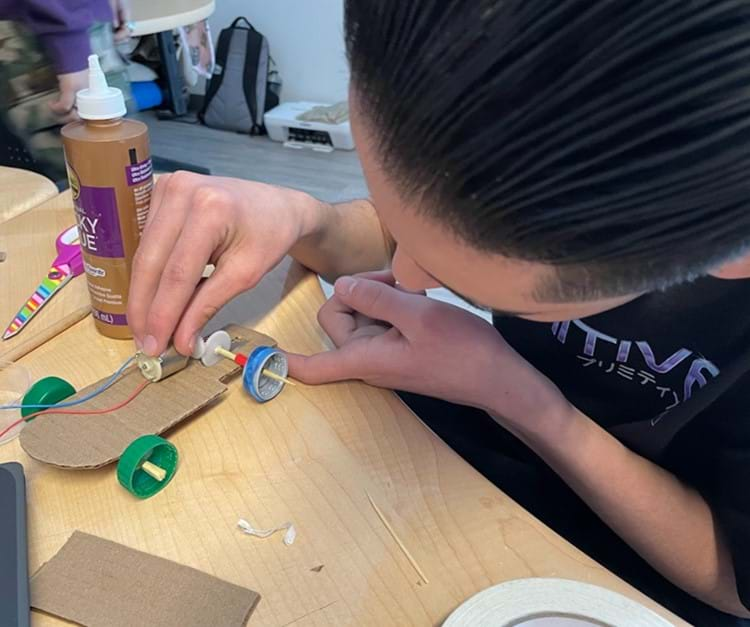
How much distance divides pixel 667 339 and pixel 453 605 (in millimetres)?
362

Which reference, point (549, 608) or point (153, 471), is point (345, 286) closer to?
point (153, 471)

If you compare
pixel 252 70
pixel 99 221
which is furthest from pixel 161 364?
pixel 252 70

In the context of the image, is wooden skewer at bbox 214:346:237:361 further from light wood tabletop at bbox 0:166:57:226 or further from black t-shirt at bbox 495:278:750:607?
light wood tabletop at bbox 0:166:57:226

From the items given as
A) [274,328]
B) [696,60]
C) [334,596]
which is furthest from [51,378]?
[696,60]

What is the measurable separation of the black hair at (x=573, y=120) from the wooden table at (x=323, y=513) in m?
0.24

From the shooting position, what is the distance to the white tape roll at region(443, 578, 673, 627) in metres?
0.43

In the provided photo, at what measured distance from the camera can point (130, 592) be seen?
1.56 ft

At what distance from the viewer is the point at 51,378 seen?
0.62 m

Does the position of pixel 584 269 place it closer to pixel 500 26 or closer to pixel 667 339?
pixel 500 26

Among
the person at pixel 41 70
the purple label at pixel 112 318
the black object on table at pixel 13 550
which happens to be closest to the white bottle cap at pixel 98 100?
the purple label at pixel 112 318

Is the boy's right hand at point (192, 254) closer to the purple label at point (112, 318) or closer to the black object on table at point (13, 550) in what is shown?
the purple label at point (112, 318)

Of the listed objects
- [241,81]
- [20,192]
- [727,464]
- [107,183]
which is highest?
[107,183]

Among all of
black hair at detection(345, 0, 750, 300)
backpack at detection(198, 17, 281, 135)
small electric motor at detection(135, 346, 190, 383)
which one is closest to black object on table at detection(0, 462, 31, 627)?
small electric motor at detection(135, 346, 190, 383)

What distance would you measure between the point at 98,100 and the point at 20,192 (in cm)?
48
